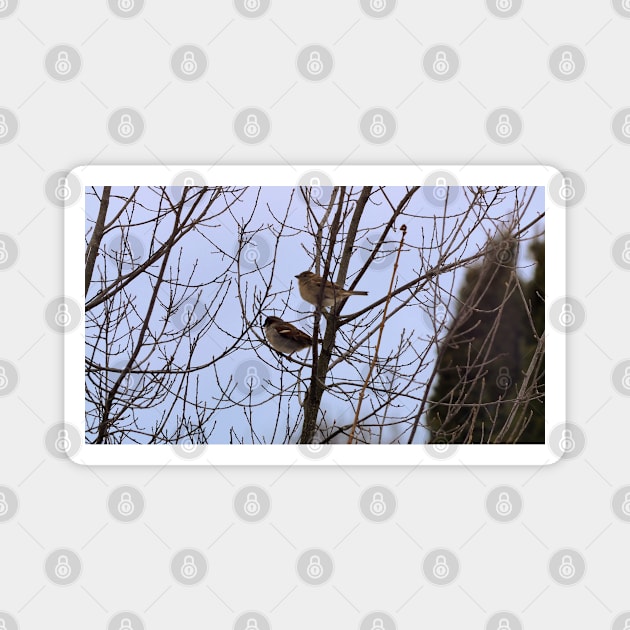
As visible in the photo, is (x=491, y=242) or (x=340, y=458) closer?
(x=340, y=458)

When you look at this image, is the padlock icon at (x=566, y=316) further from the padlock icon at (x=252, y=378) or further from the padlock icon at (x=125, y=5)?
the padlock icon at (x=125, y=5)

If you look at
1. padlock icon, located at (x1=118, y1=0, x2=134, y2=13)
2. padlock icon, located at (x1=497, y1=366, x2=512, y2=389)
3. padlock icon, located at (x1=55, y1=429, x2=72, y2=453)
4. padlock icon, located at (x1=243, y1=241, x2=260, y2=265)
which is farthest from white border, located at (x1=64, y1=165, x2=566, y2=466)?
padlock icon, located at (x1=118, y1=0, x2=134, y2=13)

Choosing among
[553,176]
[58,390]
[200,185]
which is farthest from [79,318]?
[553,176]

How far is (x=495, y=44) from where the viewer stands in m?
2.62

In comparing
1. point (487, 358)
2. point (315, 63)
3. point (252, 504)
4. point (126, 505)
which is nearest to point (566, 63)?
point (315, 63)

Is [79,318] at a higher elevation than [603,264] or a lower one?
lower

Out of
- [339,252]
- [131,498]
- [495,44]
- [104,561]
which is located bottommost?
[104,561]

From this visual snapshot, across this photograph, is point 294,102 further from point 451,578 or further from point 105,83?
point 451,578

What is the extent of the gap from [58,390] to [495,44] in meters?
2.22

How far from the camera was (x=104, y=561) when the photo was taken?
2609 mm

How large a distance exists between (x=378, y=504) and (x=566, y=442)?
80 cm

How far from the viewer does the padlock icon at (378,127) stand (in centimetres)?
259

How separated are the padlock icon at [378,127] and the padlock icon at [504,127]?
1.49 ft

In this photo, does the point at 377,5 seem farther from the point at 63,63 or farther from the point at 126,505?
the point at 126,505
